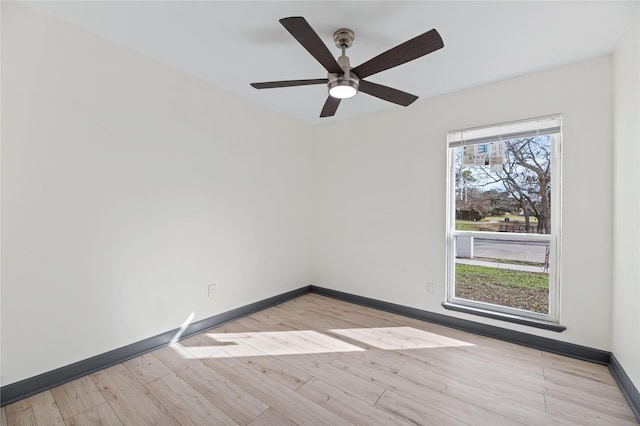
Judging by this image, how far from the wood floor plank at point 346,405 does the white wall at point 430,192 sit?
1.58 m

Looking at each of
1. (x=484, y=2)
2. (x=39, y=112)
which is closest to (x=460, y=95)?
(x=484, y=2)

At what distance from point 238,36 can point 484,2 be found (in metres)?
1.63

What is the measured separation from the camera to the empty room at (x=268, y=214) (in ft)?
5.61

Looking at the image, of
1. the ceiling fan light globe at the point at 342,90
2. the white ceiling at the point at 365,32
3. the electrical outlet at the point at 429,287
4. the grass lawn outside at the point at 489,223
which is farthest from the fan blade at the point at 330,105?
the electrical outlet at the point at 429,287

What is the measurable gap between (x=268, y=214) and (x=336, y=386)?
2.08 metres

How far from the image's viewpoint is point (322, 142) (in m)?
3.96

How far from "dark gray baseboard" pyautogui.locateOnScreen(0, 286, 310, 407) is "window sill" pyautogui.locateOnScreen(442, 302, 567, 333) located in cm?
231

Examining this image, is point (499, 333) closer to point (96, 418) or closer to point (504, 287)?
point (504, 287)

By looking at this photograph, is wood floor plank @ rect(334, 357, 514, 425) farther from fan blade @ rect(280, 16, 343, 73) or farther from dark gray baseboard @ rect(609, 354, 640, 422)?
fan blade @ rect(280, 16, 343, 73)

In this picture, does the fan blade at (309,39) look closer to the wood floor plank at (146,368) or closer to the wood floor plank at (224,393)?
the wood floor plank at (224,393)

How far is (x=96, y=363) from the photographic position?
2.02 m

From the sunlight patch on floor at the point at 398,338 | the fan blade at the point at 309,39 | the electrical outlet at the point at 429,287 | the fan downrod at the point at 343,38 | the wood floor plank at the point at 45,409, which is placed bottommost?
the sunlight patch on floor at the point at 398,338

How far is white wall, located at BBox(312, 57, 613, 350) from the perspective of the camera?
2193 millimetres

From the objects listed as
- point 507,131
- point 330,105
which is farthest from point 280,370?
point 507,131
